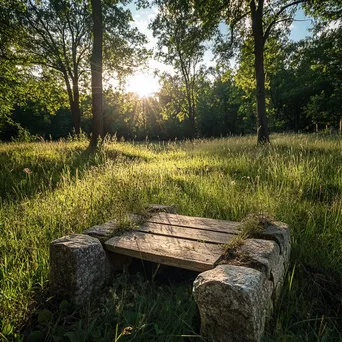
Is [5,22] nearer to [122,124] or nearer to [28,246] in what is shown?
[28,246]

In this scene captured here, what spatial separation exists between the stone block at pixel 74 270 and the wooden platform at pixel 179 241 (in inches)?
9.4

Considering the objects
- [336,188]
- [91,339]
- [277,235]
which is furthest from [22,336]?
[336,188]

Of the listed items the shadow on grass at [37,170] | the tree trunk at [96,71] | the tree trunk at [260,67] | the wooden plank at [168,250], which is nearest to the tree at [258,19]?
the tree trunk at [260,67]

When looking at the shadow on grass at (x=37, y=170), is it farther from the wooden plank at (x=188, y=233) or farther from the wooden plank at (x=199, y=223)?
the wooden plank at (x=188, y=233)

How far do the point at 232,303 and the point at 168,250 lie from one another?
0.71 m

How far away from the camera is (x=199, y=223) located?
2.40m

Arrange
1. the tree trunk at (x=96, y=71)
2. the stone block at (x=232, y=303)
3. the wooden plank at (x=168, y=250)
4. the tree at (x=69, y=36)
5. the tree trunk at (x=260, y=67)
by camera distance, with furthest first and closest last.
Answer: the tree at (x=69, y=36)
the tree trunk at (x=260, y=67)
the tree trunk at (x=96, y=71)
the wooden plank at (x=168, y=250)
the stone block at (x=232, y=303)

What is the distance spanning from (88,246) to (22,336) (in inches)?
24.9

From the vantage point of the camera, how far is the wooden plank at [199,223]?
222 cm

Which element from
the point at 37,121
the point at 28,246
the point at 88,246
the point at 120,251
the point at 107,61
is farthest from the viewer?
the point at 37,121

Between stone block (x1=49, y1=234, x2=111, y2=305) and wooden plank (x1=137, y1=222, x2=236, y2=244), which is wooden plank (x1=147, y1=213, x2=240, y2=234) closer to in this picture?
wooden plank (x1=137, y1=222, x2=236, y2=244)

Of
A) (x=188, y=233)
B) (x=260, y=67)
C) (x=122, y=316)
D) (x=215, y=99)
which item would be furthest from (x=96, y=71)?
(x=215, y=99)

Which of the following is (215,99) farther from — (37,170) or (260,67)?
(37,170)

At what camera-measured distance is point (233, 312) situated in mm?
1237
